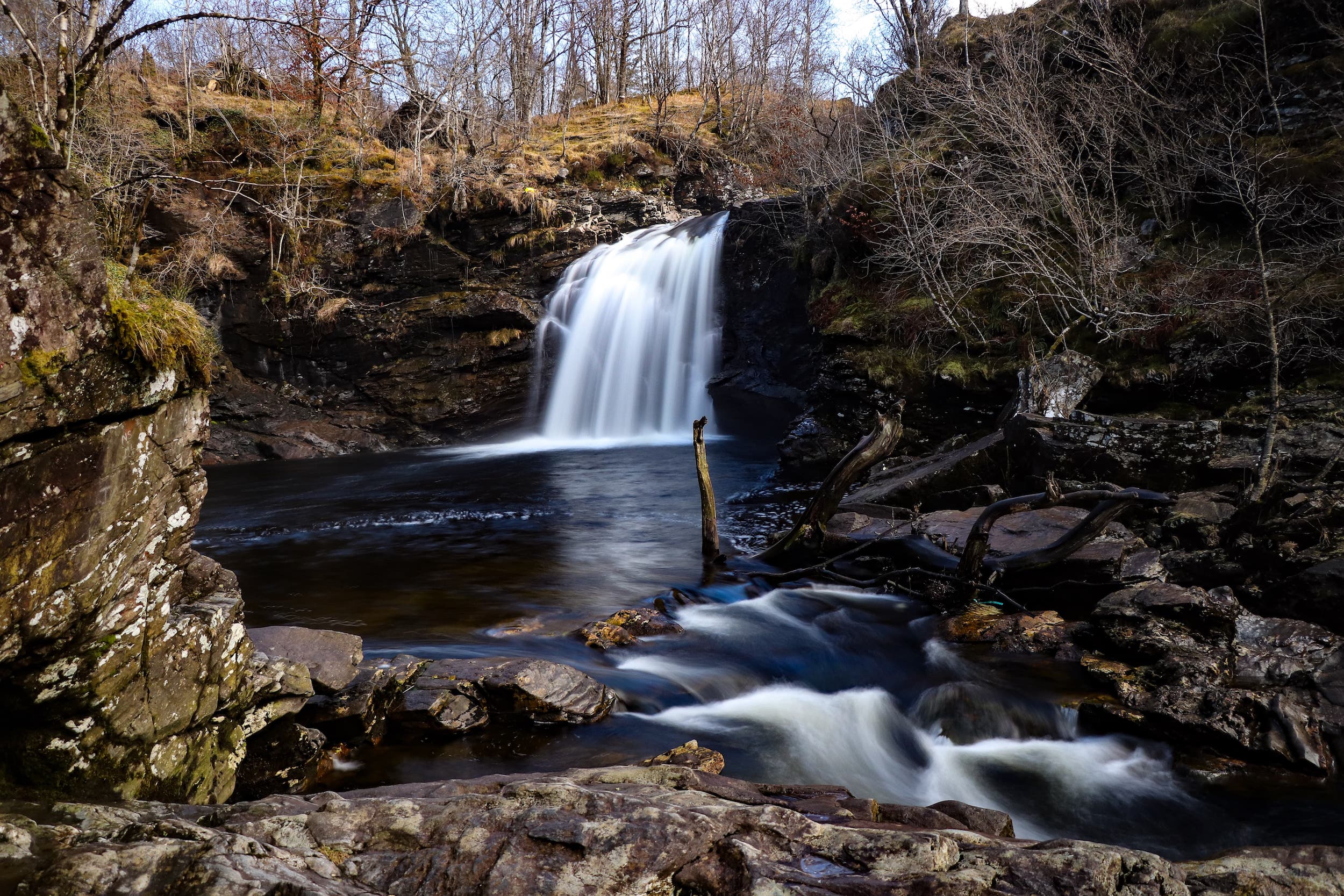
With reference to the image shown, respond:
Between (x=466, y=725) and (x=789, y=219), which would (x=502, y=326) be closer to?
(x=789, y=219)

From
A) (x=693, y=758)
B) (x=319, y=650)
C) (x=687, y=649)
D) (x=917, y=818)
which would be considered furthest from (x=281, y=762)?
(x=687, y=649)

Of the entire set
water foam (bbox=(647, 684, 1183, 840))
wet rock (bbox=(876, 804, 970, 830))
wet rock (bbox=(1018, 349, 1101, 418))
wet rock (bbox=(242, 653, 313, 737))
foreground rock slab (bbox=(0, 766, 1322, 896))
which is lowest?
water foam (bbox=(647, 684, 1183, 840))

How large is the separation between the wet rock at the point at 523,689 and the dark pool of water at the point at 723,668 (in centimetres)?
14

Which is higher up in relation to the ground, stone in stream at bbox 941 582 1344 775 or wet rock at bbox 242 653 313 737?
wet rock at bbox 242 653 313 737

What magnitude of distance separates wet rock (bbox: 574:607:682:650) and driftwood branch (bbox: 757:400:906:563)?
8.18 ft

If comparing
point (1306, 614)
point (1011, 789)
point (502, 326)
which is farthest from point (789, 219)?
point (1011, 789)

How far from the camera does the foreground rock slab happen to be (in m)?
2.34

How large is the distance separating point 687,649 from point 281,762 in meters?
4.11

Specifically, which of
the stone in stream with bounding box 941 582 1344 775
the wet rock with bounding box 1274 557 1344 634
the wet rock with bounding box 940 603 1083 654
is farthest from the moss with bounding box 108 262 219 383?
the wet rock with bounding box 1274 557 1344 634

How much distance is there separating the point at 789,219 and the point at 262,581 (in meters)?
17.1

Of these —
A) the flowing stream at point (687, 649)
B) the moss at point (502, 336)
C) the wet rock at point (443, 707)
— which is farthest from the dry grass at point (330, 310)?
the wet rock at point (443, 707)

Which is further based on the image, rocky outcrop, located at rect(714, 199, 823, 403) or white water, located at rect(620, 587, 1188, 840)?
rocky outcrop, located at rect(714, 199, 823, 403)

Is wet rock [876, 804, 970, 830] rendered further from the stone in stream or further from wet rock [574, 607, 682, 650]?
wet rock [574, 607, 682, 650]

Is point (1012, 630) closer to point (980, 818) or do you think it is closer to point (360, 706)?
point (980, 818)
